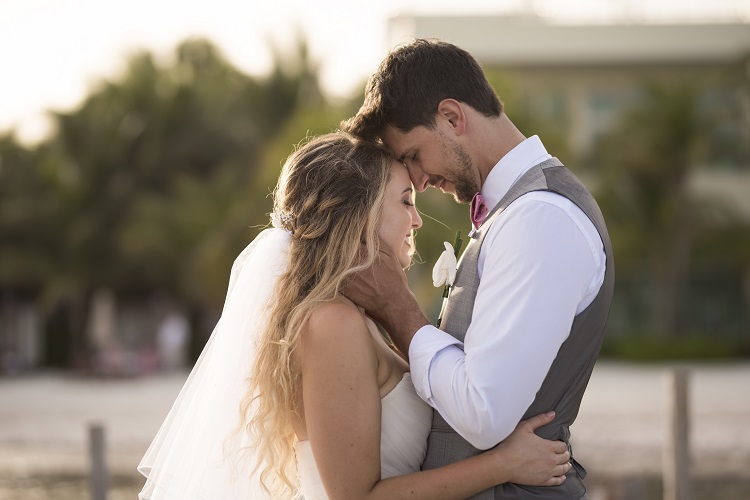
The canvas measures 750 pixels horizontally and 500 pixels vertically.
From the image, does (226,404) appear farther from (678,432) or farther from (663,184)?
(663,184)

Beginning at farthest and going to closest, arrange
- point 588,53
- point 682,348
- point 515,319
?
point 588,53 < point 682,348 < point 515,319

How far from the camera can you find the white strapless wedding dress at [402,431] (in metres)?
3.10

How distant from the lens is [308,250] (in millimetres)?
3199

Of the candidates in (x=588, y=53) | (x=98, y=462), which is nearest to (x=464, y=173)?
(x=98, y=462)

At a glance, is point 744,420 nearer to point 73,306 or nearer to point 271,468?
point 271,468

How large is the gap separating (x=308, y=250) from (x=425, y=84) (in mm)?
558

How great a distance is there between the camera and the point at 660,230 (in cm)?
2927

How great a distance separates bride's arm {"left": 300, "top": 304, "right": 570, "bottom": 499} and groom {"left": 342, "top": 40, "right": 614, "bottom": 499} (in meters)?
0.09

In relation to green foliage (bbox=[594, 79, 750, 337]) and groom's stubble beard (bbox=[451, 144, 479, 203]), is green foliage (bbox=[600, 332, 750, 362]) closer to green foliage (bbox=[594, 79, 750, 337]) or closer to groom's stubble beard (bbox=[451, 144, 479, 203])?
green foliage (bbox=[594, 79, 750, 337])

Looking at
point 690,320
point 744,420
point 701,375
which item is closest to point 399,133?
point 744,420

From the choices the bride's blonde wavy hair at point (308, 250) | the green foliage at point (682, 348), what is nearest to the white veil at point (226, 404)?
the bride's blonde wavy hair at point (308, 250)

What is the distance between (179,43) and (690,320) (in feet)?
56.2

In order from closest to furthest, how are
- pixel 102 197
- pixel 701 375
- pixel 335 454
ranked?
pixel 335 454 < pixel 701 375 < pixel 102 197

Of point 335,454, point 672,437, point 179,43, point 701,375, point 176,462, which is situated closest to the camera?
point 335,454
